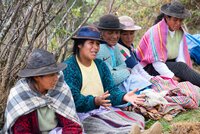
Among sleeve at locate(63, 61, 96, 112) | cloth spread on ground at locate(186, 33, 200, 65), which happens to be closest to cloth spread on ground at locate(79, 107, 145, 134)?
sleeve at locate(63, 61, 96, 112)

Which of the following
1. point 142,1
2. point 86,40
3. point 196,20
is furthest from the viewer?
point 142,1

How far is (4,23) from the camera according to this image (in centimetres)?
338

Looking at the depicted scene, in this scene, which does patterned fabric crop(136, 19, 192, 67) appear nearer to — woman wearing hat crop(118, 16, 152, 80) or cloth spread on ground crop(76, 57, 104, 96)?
woman wearing hat crop(118, 16, 152, 80)

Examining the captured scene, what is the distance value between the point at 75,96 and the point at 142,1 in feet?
22.9

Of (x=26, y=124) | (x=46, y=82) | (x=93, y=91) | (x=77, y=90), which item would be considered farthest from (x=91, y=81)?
(x=26, y=124)

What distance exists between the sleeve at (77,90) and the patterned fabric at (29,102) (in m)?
0.39

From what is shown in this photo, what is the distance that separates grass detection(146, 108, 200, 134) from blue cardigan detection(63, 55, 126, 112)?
464 mm

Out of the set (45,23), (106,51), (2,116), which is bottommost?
(2,116)

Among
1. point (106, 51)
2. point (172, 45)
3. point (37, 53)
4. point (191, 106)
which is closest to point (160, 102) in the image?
point (191, 106)

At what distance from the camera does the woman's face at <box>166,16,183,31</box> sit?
15.5ft

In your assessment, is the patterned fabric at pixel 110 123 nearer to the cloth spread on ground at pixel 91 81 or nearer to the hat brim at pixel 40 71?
the cloth spread on ground at pixel 91 81

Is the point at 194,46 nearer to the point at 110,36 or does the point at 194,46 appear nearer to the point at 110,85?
the point at 110,36

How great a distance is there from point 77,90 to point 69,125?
559mm

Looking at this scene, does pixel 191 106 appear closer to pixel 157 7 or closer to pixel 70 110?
pixel 70 110
